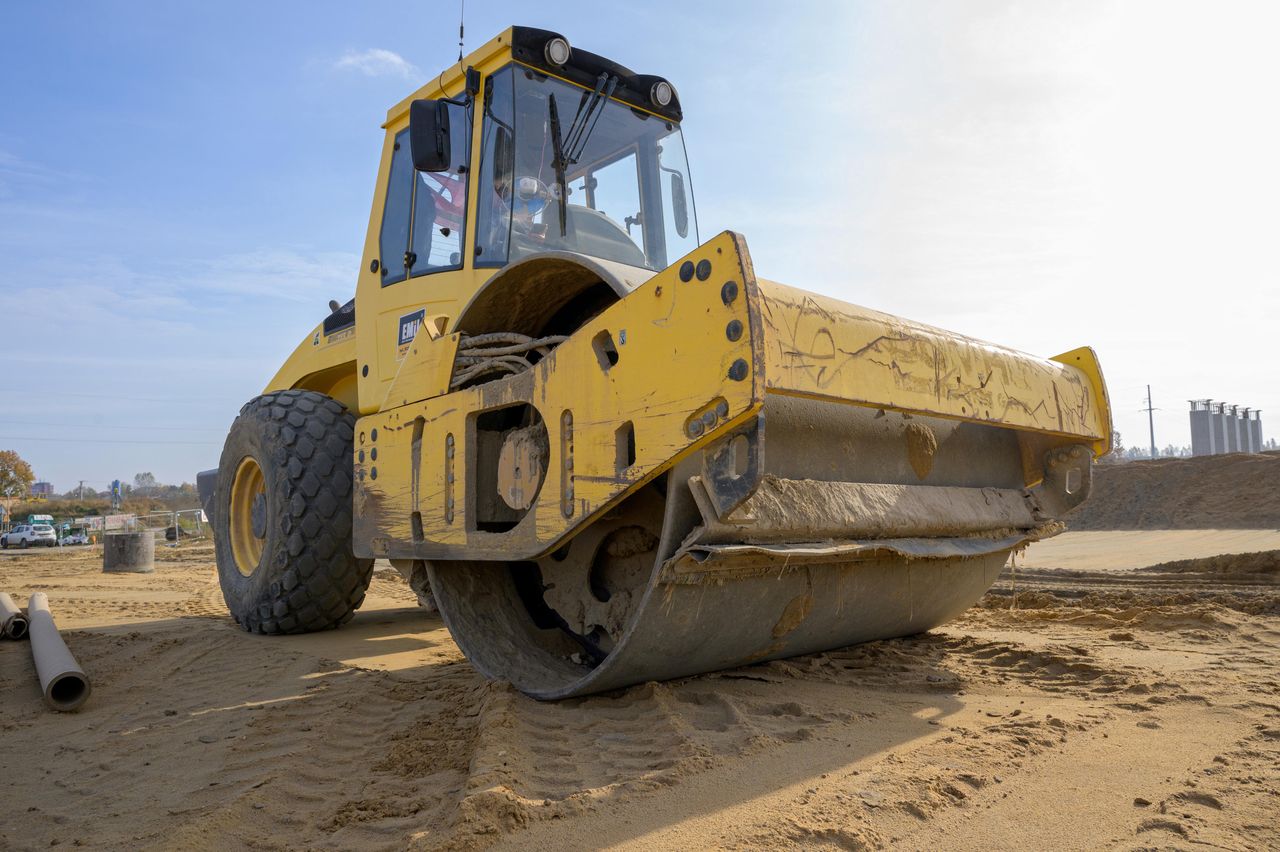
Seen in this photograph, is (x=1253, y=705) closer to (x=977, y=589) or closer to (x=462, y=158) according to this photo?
(x=977, y=589)

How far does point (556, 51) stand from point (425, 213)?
44.5 inches

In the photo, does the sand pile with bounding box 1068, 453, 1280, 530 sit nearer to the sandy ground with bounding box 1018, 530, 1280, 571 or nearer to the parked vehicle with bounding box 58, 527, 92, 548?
the sandy ground with bounding box 1018, 530, 1280, 571

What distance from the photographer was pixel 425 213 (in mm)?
4812

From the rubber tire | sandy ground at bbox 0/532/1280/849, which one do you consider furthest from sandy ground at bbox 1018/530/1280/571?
the rubber tire

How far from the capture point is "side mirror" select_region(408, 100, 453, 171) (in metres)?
4.12

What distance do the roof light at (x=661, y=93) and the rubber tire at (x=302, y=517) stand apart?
8.25 ft

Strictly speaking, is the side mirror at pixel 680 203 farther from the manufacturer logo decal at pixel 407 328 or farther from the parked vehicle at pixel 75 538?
the parked vehicle at pixel 75 538

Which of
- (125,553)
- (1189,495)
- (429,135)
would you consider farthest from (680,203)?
(1189,495)

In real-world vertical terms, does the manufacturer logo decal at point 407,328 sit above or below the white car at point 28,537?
above

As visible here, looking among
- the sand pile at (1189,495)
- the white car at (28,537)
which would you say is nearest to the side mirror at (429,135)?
the sand pile at (1189,495)

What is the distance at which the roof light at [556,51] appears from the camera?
Result: 14.1ft

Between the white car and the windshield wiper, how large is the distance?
33556 millimetres

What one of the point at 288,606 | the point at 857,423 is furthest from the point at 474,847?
the point at 288,606

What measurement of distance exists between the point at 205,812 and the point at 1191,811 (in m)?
2.42
